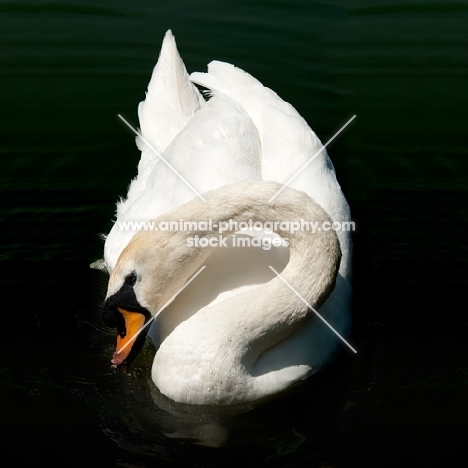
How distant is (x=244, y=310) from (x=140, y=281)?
626mm

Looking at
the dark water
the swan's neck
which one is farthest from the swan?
the dark water

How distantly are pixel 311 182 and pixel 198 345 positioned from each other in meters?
1.35

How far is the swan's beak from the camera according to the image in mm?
5156

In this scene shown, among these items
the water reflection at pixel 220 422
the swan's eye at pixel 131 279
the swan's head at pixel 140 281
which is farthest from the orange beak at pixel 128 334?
the water reflection at pixel 220 422

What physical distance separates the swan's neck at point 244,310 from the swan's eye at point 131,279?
0.17 m

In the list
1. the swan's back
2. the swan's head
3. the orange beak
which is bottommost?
the orange beak

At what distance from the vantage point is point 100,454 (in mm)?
4938

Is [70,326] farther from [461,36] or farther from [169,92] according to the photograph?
[461,36]

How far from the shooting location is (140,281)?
5.16 meters

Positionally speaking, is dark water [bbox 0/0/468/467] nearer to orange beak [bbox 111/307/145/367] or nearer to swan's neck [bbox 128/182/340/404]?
swan's neck [bbox 128/182/340/404]

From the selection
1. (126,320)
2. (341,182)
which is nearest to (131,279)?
(126,320)

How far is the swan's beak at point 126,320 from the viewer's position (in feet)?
16.9

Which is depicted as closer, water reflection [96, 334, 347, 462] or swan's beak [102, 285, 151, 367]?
water reflection [96, 334, 347, 462]

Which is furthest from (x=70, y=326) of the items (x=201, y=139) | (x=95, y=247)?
(x=201, y=139)
